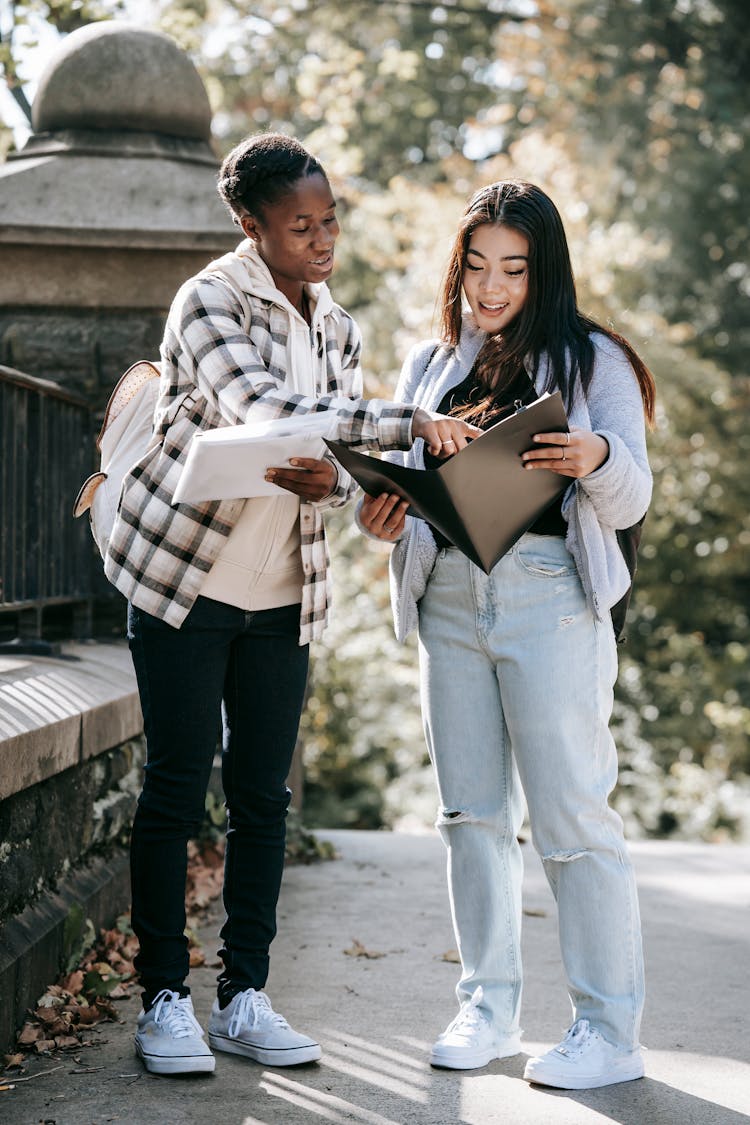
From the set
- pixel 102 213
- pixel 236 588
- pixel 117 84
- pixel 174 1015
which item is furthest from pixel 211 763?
pixel 117 84

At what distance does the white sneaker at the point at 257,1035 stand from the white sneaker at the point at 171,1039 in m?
0.09

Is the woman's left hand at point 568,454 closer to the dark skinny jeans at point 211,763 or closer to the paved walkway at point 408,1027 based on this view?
the dark skinny jeans at point 211,763

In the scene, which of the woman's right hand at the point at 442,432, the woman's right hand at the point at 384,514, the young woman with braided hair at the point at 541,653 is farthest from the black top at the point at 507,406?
the woman's right hand at the point at 442,432

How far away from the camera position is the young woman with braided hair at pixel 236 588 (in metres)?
2.76

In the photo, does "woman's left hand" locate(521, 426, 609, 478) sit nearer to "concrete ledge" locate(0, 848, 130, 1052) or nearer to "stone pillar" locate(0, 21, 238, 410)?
"concrete ledge" locate(0, 848, 130, 1052)

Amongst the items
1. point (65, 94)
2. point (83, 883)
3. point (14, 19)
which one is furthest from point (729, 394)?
point (83, 883)

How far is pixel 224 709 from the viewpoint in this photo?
3.07 metres

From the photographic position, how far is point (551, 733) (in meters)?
2.84

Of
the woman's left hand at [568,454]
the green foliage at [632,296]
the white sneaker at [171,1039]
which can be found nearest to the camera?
the woman's left hand at [568,454]

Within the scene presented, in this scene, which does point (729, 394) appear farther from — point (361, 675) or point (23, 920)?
point (23, 920)

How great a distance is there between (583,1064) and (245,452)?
1.43 metres

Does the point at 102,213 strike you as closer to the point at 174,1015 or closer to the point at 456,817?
the point at 456,817

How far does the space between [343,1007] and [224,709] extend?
90 centimetres

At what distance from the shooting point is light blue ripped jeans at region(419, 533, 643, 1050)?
2850 millimetres
